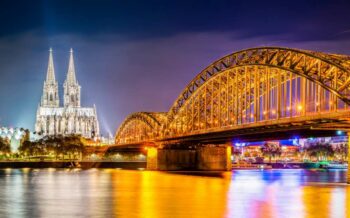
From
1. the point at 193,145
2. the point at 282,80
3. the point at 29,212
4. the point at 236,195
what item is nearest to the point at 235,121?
the point at 282,80

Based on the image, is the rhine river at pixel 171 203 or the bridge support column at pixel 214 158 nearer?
the rhine river at pixel 171 203

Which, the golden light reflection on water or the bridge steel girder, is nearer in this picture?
the golden light reflection on water

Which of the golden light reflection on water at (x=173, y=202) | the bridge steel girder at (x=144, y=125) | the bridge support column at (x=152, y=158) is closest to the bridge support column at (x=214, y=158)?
the bridge support column at (x=152, y=158)

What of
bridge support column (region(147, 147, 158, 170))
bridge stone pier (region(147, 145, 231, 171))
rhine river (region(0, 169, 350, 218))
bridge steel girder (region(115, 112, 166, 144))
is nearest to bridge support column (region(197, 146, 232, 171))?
bridge stone pier (region(147, 145, 231, 171))

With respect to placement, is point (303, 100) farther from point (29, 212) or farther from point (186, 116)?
point (186, 116)

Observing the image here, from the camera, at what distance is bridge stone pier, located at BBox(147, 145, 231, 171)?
130625 millimetres

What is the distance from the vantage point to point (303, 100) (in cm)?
8075

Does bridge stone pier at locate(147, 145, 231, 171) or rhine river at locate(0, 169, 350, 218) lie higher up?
bridge stone pier at locate(147, 145, 231, 171)

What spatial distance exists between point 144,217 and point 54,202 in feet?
47.2

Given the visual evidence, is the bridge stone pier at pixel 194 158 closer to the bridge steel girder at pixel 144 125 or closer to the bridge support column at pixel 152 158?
the bridge support column at pixel 152 158

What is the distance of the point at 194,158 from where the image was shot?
13350 centimetres

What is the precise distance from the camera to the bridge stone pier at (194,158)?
429 feet

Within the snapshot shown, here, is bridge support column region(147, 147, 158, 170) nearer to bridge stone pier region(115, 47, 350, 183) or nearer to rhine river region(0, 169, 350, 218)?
bridge stone pier region(115, 47, 350, 183)

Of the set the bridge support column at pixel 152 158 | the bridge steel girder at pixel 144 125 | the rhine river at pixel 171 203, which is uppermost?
the bridge steel girder at pixel 144 125
